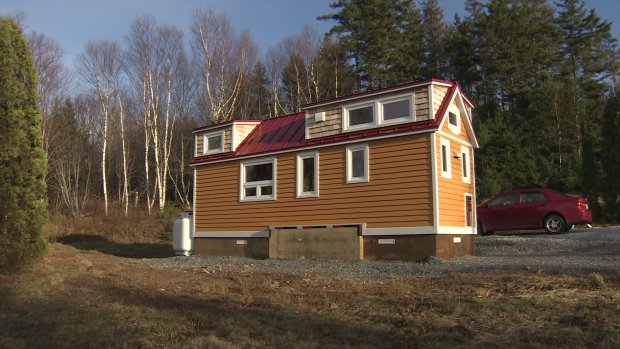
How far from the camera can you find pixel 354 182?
522 inches

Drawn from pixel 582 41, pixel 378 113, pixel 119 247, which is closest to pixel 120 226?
pixel 119 247

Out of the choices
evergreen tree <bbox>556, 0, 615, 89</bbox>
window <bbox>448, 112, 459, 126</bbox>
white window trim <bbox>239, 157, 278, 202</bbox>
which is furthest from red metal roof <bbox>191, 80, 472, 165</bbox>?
evergreen tree <bbox>556, 0, 615, 89</bbox>

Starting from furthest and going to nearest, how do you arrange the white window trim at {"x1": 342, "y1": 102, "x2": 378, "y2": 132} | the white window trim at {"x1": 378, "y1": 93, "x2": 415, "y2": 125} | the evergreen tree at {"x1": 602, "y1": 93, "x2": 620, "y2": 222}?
the evergreen tree at {"x1": 602, "y1": 93, "x2": 620, "y2": 222}, the white window trim at {"x1": 342, "y1": 102, "x2": 378, "y2": 132}, the white window trim at {"x1": 378, "y1": 93, "x2": 415, "y2": 125}

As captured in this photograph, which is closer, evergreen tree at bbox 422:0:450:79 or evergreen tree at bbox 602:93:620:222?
evergreen tree at bbox 602:93:620:222

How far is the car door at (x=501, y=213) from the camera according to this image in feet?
53.1

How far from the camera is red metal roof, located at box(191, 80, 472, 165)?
40.6 ft

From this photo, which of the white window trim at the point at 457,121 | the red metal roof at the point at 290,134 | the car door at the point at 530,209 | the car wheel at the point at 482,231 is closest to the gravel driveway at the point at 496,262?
the car door at the point at 530,209

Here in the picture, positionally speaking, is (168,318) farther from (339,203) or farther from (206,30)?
(206,30)

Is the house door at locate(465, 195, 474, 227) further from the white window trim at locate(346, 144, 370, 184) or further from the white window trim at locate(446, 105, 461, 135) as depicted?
the white window trim at locate(346, 144, 370, 184)

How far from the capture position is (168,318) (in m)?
6.57

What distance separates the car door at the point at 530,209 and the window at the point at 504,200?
188mm

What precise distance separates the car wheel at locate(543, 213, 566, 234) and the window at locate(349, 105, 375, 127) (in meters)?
Answer: 6.85

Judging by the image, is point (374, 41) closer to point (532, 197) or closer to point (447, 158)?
point (532, 197)

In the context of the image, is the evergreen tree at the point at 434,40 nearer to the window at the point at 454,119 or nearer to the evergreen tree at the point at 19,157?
the window at the point at 454,119
